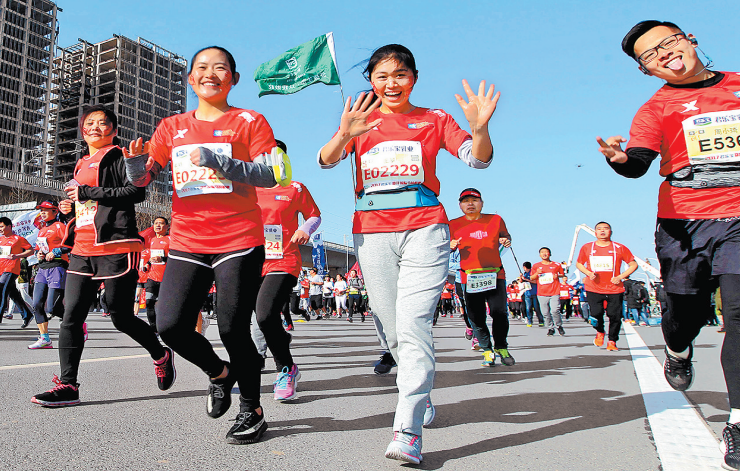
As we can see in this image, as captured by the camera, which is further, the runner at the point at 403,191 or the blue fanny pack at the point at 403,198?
the blue fanny pack at the point at 403,198

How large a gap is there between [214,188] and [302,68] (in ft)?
49.3

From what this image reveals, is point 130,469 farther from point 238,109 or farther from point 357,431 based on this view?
point 238,109

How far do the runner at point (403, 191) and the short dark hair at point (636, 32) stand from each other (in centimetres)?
A: 103

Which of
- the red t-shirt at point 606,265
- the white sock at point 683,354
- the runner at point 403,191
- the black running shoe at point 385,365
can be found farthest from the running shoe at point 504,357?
the runner at point 403,191

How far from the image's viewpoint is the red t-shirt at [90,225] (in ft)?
13.9

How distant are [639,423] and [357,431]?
1659 mm

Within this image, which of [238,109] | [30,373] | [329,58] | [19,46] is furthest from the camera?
[19,46]

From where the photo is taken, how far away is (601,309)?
31.0ft

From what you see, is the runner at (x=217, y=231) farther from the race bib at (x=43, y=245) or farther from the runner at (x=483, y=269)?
the race bib at (x=43, y=245)

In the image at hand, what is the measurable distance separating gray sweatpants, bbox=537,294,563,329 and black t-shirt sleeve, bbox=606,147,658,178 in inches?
434

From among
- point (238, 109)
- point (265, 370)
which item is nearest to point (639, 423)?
point (238, 109)

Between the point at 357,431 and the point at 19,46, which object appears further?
the point at 19,46

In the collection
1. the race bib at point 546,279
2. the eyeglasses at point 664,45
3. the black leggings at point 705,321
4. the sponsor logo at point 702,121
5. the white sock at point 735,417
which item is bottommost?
the white sock at point 735,417

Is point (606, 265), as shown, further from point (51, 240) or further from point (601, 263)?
point (51, 240)
